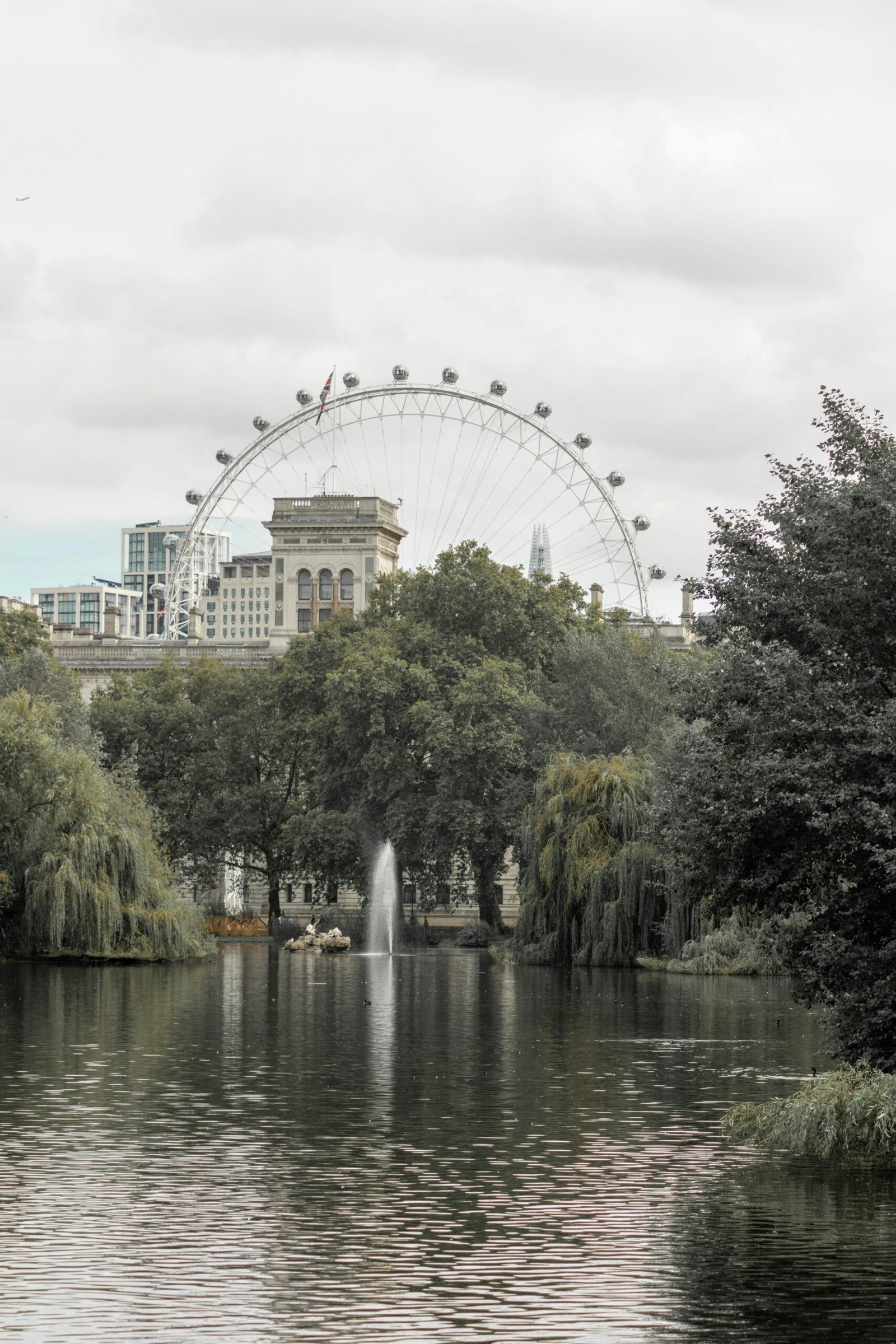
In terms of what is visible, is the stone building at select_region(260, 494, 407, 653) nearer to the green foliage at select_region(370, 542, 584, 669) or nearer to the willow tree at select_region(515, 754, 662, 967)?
the green foliage at select_region(370, 542, 584, 669)

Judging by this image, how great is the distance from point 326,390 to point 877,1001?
334 feet

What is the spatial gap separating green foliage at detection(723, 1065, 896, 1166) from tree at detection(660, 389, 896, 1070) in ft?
4.50

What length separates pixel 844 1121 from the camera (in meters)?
22.2

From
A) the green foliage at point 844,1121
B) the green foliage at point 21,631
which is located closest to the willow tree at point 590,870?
the green foliage at point 844,1121

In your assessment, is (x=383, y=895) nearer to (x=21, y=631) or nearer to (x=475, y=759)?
(x=475, y=759)

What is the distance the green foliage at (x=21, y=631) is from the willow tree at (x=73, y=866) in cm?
3401

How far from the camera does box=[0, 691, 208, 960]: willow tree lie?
59156mm

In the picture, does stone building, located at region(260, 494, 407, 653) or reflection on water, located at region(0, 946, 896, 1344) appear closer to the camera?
reflection on water, located at region(0, 946, 896, 1344)

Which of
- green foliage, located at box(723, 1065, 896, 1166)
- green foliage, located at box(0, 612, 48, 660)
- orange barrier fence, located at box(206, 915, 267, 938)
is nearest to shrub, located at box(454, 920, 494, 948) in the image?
orange barrier fence, located at box(206, 915, 267, 938)

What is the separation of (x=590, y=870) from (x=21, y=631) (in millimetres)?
45346

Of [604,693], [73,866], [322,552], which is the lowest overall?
[73,866]

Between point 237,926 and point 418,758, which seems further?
point 237,926

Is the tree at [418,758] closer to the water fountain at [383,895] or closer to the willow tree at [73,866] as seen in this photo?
the water fountain at [383,895]

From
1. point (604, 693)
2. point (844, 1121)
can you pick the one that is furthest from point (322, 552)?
point (844, 1121)
